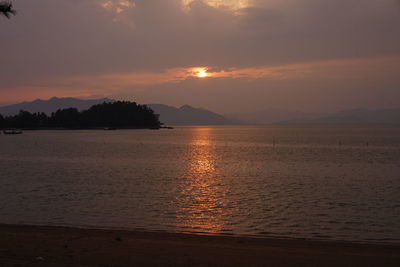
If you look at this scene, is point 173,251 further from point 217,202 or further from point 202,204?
point 217,202

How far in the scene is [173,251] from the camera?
40.9ft

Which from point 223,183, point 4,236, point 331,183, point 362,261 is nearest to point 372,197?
point 331,183

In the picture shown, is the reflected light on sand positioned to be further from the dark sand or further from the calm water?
the dark sand

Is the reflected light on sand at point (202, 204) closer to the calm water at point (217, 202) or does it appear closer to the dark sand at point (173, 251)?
the calm water at point (217, 202)

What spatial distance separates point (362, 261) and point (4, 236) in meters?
12.1

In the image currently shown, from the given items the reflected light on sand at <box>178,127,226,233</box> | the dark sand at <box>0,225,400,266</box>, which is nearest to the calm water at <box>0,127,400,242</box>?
the reflected light on sand at <box>178,127,226,233</box>

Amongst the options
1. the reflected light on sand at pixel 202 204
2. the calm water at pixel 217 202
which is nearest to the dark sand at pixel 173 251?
the calm water at pixel 217 202

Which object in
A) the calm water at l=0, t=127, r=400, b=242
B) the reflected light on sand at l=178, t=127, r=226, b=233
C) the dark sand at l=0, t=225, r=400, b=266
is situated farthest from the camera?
the reflected light on sand at l=178, t=127, r=226, b=233

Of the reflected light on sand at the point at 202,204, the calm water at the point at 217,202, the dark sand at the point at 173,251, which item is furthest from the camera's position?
the reflected light on sand at the point at 202,204

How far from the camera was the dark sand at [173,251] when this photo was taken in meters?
11.0

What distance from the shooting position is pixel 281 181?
116 ft

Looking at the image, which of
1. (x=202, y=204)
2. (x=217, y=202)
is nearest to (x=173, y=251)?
(x=202, y=204)

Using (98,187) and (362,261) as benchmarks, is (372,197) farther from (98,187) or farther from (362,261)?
(98,187)

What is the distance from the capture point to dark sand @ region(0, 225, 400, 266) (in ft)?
36.2
